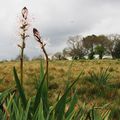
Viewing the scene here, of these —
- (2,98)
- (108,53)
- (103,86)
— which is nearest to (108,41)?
(108,53)

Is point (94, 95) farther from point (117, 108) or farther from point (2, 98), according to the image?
point (2, 98)

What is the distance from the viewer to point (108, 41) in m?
105

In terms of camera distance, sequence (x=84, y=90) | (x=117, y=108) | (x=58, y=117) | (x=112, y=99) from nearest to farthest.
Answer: (x=58, y=117)
(x=117, y=108)
(x=112, y=99)
(x=84, y=90)

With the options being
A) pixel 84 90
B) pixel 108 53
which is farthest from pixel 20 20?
pixel 108 53

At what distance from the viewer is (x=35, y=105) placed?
3178 millimetres

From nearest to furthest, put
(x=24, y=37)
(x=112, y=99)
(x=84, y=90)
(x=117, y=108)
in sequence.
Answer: (x=24, y=37) < (x=117, y=108) < (x=112, y=99) < (x=84, y=90)

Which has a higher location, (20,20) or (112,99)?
(20,20)

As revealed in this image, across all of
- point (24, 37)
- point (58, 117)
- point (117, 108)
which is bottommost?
point (117, 108)

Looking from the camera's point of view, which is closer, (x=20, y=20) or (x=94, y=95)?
(x=20, y=20)

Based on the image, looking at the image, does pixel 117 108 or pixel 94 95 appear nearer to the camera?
pixel 117 108

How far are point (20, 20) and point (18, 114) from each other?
647mm

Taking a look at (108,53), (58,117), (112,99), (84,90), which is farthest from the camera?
(108,53)

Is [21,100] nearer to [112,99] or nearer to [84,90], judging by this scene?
[112,99]

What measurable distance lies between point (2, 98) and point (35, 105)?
27cm
